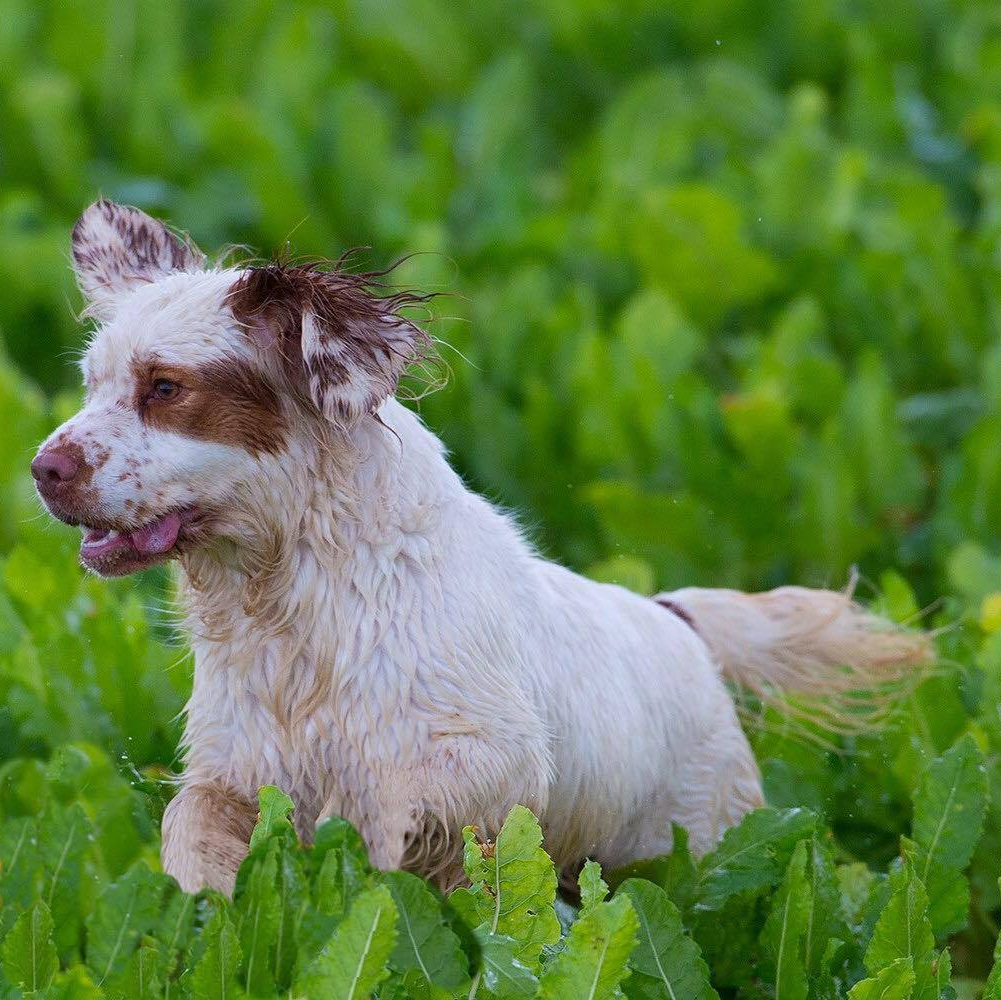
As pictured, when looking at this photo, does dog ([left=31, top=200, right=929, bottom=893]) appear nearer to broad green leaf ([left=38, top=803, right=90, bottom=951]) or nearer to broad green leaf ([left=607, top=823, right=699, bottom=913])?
broad green leaf ([left=607, top=823, right=699, bottom=913])

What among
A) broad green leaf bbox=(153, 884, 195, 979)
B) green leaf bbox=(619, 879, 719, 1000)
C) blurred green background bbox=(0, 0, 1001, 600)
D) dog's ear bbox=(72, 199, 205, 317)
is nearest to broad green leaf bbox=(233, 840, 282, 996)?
broad green leaf bbox=(153, 884, 195, 979)

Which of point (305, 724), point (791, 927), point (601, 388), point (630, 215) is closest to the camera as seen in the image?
point (305, 724)

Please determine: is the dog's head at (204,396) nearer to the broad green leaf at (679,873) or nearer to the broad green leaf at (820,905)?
the broad green leaf at (679,873)

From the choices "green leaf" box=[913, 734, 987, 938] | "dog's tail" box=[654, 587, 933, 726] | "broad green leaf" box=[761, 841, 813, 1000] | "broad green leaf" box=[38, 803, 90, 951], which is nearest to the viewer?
"broad green leaf" box=[761, 841, 813, 1000]

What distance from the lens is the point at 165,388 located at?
296 centimetres

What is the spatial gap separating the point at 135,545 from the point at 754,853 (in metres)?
1.24

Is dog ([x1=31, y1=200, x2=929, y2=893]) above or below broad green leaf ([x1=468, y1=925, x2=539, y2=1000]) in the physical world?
above

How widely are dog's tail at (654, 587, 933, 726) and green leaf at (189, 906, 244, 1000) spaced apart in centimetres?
127

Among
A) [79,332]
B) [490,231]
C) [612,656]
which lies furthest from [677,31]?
[612,656]

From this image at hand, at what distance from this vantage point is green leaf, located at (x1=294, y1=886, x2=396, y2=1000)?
105 inches

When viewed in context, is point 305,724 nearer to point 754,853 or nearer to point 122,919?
point 122,919

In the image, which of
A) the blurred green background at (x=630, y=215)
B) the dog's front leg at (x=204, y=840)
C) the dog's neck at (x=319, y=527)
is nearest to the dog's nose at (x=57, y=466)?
the dog's neck at (x=319, y=527)

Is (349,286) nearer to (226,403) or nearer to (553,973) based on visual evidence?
(226,403)

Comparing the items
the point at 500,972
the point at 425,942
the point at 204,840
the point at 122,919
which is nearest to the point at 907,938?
the point at 500,972
